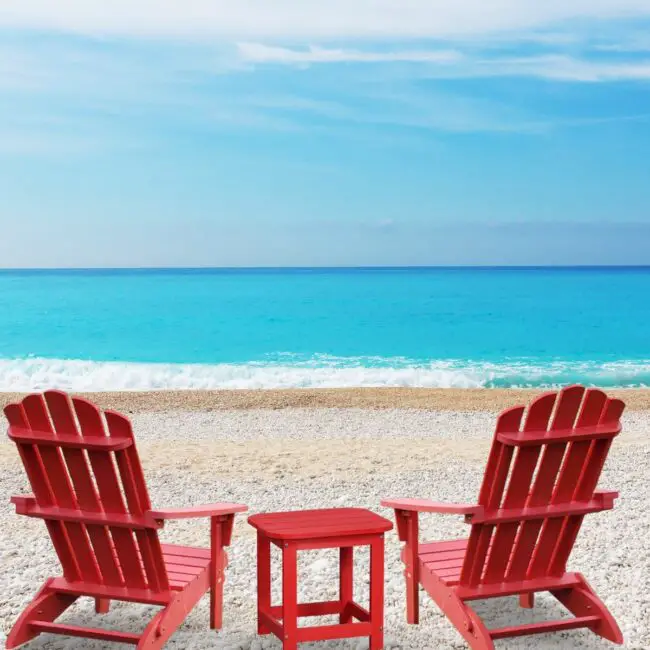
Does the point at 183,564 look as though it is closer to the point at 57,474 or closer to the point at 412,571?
the point at 57,474

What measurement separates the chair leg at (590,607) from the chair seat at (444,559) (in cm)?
48

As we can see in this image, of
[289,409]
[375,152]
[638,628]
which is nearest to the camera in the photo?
[638,628]

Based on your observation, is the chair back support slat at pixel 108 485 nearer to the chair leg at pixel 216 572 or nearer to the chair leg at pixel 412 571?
the chair leg at pixel 216 572

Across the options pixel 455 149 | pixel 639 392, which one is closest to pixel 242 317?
pixel 639 392

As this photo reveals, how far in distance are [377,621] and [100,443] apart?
1325mm

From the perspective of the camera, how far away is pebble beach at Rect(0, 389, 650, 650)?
3.81m

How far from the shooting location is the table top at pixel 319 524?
329 centimetres

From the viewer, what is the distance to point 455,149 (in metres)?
70.8

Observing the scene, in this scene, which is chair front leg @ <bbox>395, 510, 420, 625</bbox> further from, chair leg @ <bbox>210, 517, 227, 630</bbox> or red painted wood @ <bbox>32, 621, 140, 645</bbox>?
red painted wood @ <bbox>32, 621, 140, 645</bbox>

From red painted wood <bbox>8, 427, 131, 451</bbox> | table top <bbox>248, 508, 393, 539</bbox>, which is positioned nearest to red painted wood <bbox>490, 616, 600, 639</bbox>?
table top <bbox>248, 508, 393, 539</bbox>

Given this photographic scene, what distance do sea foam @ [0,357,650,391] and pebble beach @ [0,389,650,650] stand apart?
512 centimetres

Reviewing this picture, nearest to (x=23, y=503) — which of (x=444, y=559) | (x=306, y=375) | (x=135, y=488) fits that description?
(x=135, y=488)

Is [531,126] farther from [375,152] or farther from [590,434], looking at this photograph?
[590,434]

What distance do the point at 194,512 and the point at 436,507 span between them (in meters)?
0.97
